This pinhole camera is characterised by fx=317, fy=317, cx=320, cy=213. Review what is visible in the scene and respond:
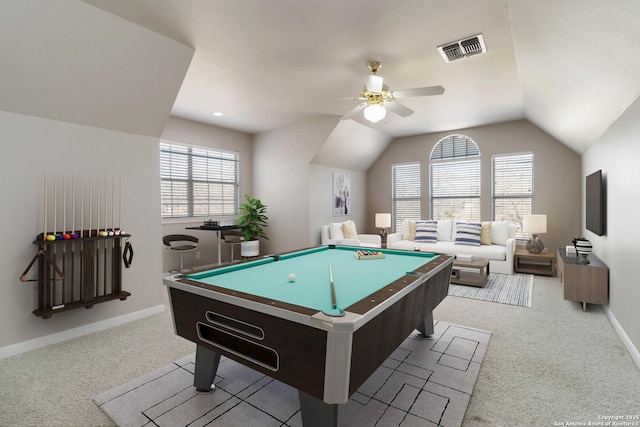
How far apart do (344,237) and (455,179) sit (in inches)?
105

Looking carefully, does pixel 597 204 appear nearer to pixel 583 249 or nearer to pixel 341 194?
pixel 583 249

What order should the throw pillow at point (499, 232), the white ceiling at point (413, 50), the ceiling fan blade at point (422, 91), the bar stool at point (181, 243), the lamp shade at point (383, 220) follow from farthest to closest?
the lamp shade at point (383, 220) → the throw pillow at point (499, 232) → the bar stool at point (181, 243) → the ceiling fan blade at point (422, 91) → the white ceiling at point (413, 50)

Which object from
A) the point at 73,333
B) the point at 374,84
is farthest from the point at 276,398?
the point at 374,84

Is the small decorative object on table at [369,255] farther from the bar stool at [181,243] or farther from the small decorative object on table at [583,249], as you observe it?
the bar stool at [181,243]

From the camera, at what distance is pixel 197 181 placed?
19.3 ft

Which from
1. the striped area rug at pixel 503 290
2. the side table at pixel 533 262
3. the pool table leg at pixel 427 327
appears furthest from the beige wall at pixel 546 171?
the pool table leg at pixel 427 327

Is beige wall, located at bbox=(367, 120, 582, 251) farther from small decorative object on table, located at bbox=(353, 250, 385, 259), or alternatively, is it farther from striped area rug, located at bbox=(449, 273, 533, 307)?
small decorative object on table, located at bbox=(353, 250, 385, 259)

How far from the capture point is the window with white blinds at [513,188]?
591 cm

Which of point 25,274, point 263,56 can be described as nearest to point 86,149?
point 25,274

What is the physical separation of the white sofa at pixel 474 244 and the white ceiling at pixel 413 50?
183 centimetres

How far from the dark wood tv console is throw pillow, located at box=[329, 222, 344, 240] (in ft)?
11.5

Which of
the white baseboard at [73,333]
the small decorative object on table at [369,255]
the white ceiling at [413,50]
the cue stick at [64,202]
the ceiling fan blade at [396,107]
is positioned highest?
the white ceiling at [413,50]

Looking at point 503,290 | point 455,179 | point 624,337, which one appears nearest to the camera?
point 624,337

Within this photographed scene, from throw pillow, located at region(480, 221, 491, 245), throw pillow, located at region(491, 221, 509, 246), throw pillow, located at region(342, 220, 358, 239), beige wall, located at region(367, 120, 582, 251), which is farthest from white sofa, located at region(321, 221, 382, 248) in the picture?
beige wall, located at region(367, 120, 582, 251)
